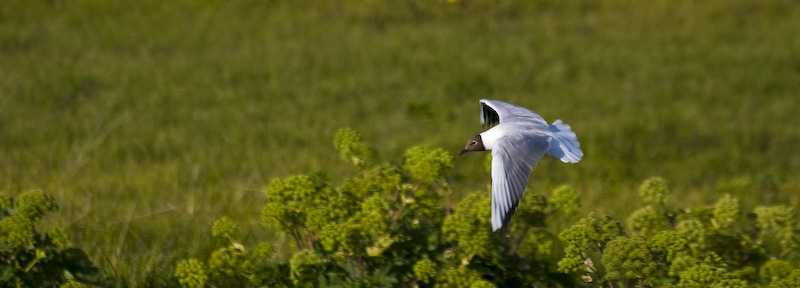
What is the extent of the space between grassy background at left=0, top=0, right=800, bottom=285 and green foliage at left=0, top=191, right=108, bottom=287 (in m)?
0.43

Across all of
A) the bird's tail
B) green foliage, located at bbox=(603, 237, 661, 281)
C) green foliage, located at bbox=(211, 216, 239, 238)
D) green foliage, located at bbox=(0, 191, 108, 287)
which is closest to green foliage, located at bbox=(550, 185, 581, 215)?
the bird's tail

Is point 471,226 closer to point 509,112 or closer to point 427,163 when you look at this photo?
point 427,163

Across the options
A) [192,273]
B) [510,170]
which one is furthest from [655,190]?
[192,273]

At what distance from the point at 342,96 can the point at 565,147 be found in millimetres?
4987

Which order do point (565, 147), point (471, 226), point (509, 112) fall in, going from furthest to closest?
point (509, 112) < point (565, 147) < point (471, 226)

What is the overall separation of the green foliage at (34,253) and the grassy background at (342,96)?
43 cm

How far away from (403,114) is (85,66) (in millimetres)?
2968

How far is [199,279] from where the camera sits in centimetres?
273

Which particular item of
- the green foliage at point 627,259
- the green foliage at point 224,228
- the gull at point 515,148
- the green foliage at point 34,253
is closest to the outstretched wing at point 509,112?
the gull at point 515,148

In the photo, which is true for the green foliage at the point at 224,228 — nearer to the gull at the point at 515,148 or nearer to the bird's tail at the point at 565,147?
the gull at the point at 515,148

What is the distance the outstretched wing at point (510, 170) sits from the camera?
2537mm

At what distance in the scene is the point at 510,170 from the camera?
8.62 ft

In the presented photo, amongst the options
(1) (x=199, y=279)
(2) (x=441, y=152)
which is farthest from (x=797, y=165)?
(1) (x=199, y=279)

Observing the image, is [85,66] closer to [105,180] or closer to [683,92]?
[105,180]
